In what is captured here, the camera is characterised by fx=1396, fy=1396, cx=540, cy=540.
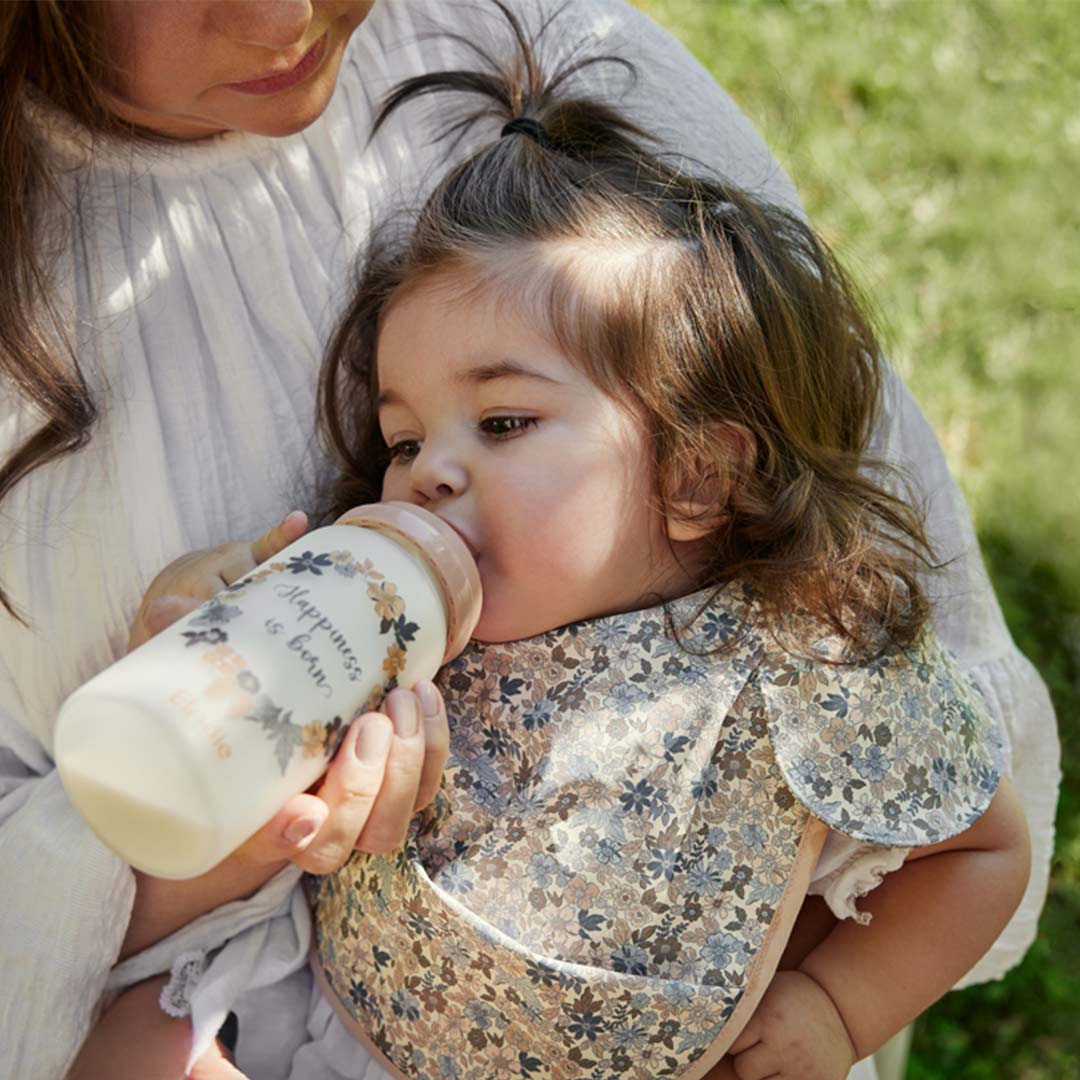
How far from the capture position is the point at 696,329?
5.34ft

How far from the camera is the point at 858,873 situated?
1.63m

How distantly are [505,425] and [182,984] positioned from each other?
0.77m

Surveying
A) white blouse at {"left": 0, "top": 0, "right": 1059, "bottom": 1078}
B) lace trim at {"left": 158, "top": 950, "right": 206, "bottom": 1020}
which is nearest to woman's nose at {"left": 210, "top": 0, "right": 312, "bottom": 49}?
white blouse at {"left": 0, "top": 0, "right": 1059, "bottom": 1078}

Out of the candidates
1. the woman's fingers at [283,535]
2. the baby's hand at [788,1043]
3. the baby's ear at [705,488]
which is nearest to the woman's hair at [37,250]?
the woman's fingers at [283,535]

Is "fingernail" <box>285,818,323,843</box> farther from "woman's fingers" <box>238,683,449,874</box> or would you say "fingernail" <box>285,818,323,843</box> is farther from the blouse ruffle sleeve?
the blouse ruffle sleeve

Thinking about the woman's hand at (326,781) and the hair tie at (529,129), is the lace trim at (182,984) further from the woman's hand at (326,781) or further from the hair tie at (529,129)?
the hair tie at (529,129)

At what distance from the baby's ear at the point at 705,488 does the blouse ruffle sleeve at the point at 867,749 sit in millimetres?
183

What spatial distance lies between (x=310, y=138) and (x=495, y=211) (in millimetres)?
350

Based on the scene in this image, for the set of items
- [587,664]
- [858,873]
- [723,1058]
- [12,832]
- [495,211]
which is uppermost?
[495,211]

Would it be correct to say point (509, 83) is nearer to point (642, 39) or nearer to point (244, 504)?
point (642, 39)

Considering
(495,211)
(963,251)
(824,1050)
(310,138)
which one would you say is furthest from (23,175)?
(963,251)

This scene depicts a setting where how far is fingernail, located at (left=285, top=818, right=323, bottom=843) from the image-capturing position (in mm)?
1281

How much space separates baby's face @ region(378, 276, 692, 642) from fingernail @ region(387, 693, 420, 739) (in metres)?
0.25

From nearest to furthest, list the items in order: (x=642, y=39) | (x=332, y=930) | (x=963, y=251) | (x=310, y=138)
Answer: (x=332, y=930) < (x=310, y=138) < (x=642, y=39) < (x=963, y=251)
